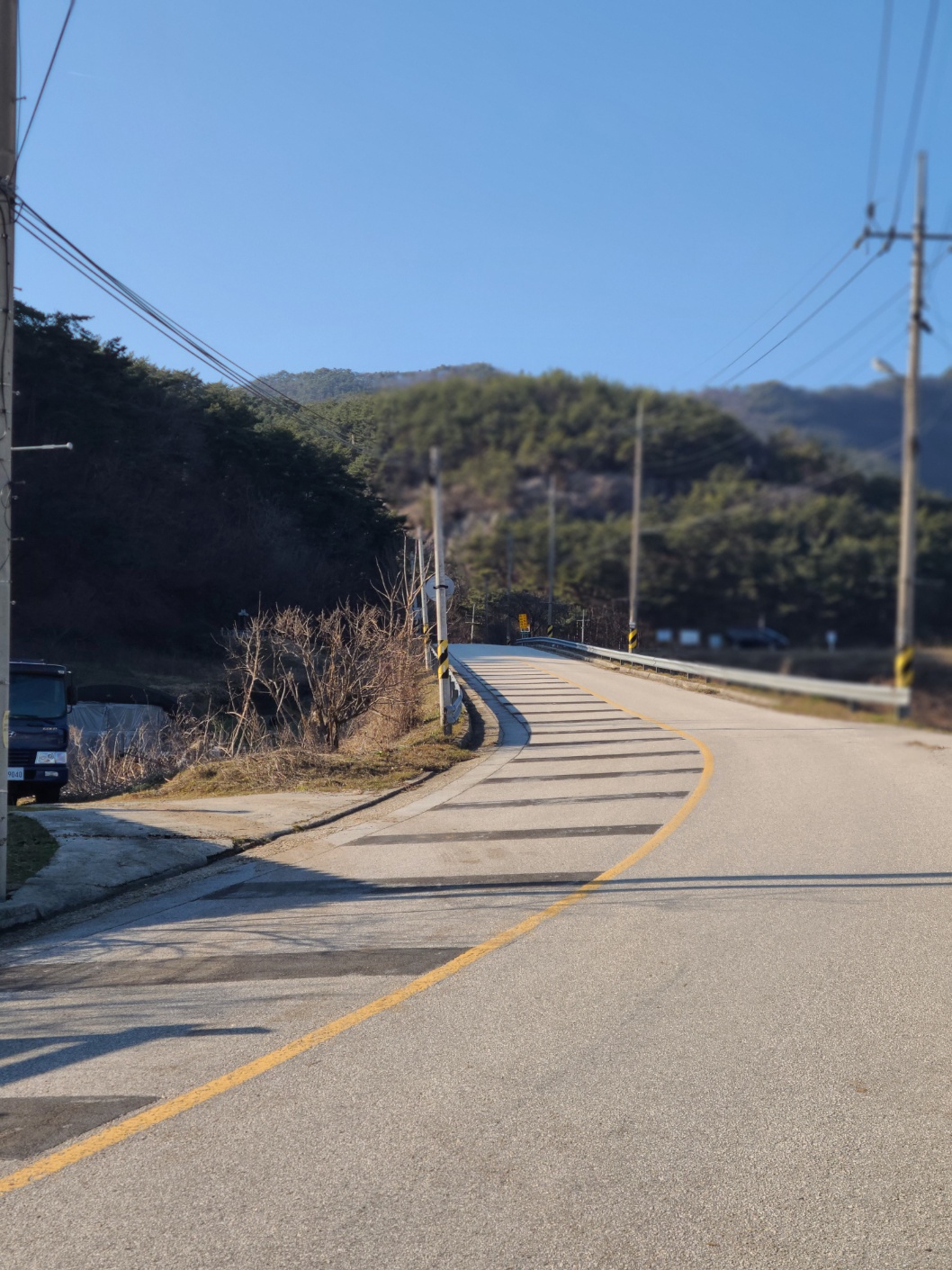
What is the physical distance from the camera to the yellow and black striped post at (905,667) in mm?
1921

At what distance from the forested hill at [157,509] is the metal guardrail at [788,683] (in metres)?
1.14

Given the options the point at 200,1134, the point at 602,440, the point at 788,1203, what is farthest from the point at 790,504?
the point at 200,1134

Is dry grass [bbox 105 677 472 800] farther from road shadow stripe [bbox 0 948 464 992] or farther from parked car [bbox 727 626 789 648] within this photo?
parked car [bbox 727 626 789 648]

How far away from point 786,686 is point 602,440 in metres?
0.71

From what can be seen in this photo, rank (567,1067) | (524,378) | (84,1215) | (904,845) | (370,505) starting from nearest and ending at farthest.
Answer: (524,378), (370,505), (84,1215), (567,1067), (904,845)

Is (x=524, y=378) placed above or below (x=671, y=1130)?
above

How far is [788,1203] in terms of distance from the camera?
13.1ft

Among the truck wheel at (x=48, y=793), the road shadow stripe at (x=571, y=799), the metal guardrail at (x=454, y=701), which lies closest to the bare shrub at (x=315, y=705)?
the metal guardrail at (x=454, y=701)

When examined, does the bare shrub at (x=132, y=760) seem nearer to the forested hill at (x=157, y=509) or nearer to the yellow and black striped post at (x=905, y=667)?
the forested hill at (x=157, y=509)

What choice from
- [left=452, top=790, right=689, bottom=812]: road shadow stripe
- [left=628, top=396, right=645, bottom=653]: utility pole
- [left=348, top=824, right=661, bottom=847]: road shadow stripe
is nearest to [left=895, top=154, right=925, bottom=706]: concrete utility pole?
[left=628, top=396, right=645, bottom=653]: utility pole

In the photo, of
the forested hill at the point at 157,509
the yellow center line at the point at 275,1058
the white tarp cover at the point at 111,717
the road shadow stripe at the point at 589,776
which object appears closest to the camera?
the yellow center line at the point at 275,1058

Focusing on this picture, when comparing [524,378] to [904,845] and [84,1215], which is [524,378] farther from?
[904,845]

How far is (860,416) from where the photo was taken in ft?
6.60

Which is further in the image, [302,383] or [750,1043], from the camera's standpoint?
[750,1043]
